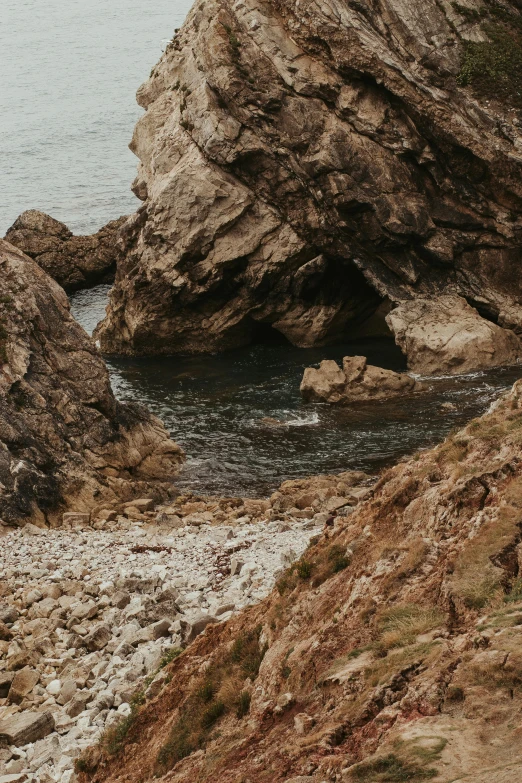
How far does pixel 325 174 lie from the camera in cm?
5316

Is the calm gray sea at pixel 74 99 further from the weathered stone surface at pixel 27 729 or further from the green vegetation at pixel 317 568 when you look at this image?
the green vegetation at pixel 317 568

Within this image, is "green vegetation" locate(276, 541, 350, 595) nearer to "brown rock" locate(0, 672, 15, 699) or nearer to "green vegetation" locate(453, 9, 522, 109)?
"brown rock" locate(0, 672, 15, 699)

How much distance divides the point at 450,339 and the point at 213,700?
38.0 m

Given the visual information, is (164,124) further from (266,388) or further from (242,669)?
(242,669)

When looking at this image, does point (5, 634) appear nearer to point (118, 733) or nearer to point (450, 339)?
point (118, 733)

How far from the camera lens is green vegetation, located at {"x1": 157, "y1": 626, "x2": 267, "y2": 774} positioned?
13.9 meters

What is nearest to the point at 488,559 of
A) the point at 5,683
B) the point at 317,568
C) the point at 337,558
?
the point at 337,558

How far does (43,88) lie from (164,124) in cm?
7297

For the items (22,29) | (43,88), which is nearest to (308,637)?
(43,88)

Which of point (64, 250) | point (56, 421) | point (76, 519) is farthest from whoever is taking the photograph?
point (64, 250)

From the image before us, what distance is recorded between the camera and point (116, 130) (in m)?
109

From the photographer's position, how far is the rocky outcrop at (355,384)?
46.4 m

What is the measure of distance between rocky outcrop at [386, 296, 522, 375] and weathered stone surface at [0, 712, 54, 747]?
35.7 meters

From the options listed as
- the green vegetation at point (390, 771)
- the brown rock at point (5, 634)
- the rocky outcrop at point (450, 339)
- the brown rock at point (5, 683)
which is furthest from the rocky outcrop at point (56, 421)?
the green vegetation at point (390, 771)
